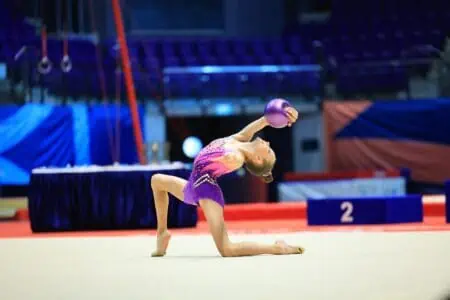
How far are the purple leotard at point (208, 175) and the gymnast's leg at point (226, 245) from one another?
0.05 meters

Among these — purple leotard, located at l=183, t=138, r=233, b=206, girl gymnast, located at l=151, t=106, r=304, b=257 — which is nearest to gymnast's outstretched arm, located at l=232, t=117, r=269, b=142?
girl gymnast, located at l=151, t=106, r=304, b=257

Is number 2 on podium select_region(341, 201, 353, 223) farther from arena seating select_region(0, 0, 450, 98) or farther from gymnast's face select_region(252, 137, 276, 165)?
arena seating select_region(0, 0, 450, 98)

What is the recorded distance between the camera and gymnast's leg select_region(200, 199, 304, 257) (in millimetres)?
4766

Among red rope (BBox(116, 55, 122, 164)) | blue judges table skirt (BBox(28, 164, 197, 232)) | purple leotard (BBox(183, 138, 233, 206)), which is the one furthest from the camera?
red rope (BBox(116, 55, 122, 164))

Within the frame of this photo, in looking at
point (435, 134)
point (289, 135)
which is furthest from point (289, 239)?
point (289, 135)

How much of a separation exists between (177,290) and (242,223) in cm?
636

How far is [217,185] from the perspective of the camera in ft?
16.2

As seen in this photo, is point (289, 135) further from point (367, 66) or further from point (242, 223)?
point (242, 223)

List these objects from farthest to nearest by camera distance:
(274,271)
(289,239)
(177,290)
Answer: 1. (289,239)
2. (274,271)
3. (177,290)

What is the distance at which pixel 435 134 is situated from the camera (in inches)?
504

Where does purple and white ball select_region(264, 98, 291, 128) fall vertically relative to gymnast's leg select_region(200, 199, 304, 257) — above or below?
above

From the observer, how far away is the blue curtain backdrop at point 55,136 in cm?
1198

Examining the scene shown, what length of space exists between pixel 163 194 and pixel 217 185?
45 centimetres

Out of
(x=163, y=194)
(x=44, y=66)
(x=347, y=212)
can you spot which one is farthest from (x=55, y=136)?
(x=163, y=194)
